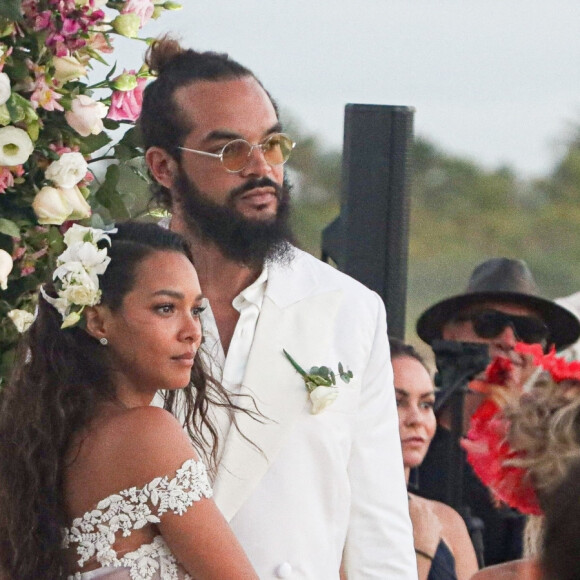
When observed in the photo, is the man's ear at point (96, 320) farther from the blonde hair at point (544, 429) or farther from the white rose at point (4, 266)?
the blonde hair at point (544, 429)

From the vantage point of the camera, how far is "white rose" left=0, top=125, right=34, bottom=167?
2.70 metres

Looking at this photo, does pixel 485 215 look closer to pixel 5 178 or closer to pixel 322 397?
pixel 322 397

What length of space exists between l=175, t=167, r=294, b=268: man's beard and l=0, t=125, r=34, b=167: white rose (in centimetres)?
58

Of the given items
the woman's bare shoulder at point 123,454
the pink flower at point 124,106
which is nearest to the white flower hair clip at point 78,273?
the woman's bare shoulder at point 123,454

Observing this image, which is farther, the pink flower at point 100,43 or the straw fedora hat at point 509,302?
the straw fedora hat at point 509,302

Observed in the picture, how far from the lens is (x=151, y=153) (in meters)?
3.35

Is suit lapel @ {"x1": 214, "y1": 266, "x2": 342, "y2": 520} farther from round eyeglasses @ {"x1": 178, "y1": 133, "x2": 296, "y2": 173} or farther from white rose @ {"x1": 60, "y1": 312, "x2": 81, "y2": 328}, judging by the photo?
white rose @ {"x1": 60, "y1": 312, "x2": 81, "y2": 328}

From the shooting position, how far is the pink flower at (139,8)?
2869mm

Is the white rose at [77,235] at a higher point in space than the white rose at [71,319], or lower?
higher

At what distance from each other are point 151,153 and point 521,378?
1.10 meters

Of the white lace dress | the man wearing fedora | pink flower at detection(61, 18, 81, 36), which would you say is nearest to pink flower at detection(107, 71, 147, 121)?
pink flower at detection(61, 18, 81, 36)

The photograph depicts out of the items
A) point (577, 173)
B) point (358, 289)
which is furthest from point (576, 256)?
point (358, 289)

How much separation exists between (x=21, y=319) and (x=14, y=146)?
327 millimetres

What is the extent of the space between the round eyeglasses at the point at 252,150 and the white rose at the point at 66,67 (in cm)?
47
